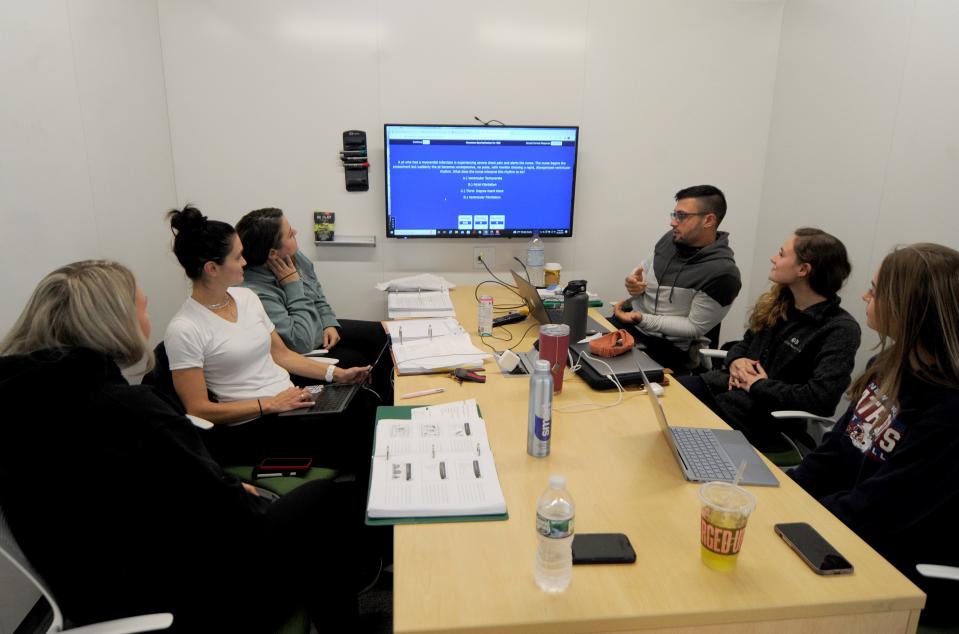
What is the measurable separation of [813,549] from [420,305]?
7.34ft

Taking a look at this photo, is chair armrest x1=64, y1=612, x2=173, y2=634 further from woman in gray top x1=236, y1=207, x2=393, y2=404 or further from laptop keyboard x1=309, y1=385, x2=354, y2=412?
woman in gray top x1=236, y1=207, x2=393, y2=404

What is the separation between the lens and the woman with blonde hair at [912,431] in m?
1.35

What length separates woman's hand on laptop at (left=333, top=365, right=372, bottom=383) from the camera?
2541mm

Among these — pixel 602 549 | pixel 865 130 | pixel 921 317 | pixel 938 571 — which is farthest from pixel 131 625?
pixel 865 130

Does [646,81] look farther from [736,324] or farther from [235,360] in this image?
[235,360]

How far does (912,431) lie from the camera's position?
1389mm

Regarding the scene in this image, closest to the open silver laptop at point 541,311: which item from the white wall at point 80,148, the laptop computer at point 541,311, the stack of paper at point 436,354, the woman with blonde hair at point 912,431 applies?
the laptop computer at point 541,311

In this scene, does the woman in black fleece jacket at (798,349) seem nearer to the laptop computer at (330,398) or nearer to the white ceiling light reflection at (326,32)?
the laptop computer at (330,398)

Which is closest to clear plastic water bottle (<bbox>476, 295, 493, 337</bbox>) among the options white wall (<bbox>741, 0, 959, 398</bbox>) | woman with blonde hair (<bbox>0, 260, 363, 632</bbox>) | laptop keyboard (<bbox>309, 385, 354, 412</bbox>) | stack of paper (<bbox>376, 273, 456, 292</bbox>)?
laptop keyboard (<bbox>309, 385, 354, 412</bbox>)

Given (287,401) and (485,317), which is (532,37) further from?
(287,401)

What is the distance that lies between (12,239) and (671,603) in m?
→ 2.33

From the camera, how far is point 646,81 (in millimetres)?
3676

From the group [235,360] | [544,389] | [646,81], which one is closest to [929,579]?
[544,389]

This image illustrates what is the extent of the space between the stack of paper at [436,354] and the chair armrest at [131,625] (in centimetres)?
115
